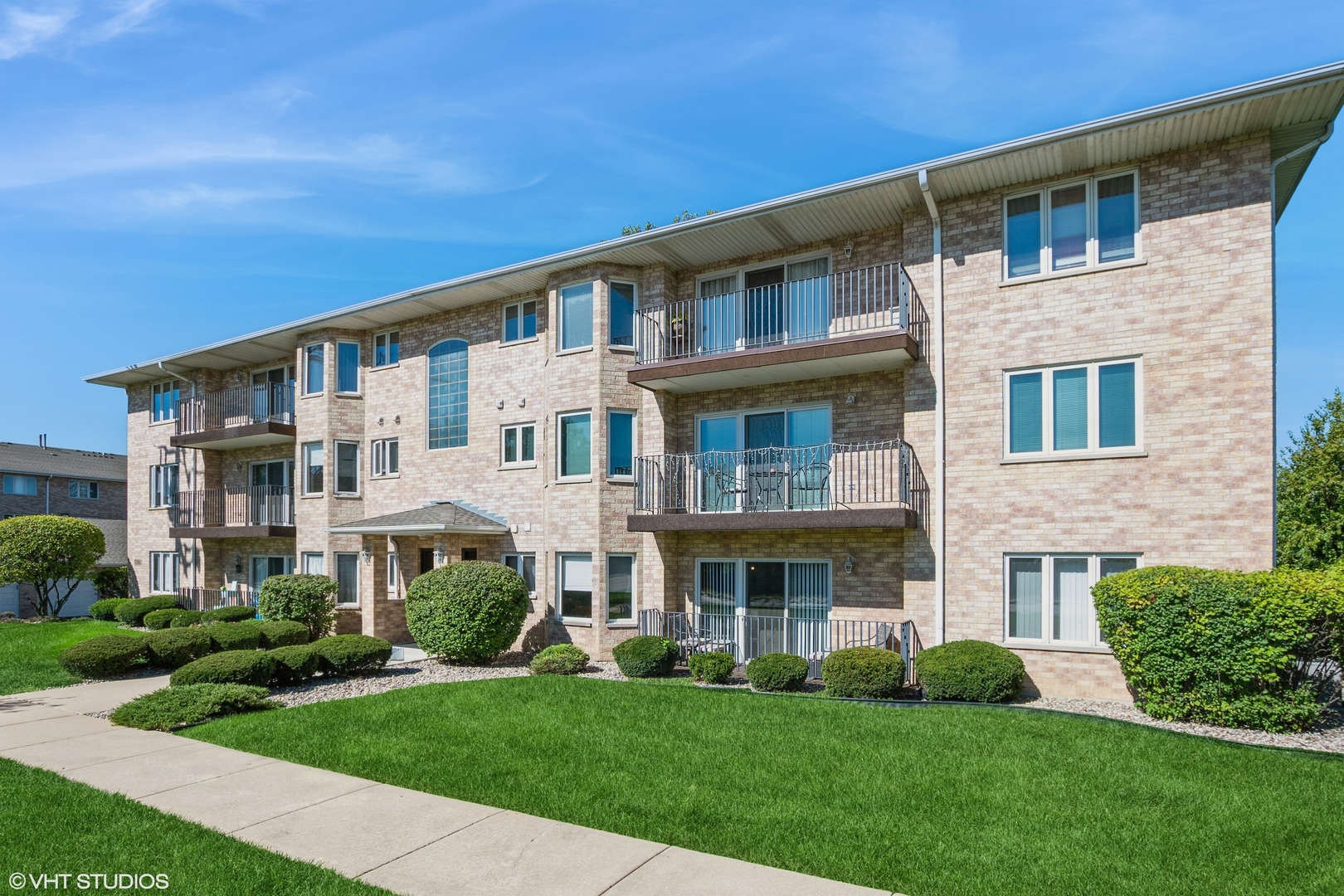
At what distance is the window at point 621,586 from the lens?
1630 cm

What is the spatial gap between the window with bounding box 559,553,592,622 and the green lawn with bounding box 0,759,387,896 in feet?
32.4

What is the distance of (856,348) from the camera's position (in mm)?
13109

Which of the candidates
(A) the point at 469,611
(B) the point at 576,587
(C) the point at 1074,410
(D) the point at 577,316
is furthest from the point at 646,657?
(C) the point at 1074,410

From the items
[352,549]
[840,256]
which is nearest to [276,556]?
[352,549]

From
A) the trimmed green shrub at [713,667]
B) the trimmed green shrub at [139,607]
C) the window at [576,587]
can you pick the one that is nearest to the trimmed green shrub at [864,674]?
the trimmed green shrub at [713,667]

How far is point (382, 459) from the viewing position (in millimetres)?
21219

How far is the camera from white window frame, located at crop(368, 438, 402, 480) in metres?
21.0

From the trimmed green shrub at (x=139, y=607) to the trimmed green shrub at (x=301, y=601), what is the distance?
6989mm

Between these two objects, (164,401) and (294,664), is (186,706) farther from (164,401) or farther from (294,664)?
(164,401)

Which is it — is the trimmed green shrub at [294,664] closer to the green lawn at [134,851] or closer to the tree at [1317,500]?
the green lawn at [134,851]

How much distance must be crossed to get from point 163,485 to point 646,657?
2125 centimetres

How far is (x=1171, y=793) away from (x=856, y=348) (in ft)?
25.3

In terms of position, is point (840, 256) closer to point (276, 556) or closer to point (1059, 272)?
point (1059, 272)

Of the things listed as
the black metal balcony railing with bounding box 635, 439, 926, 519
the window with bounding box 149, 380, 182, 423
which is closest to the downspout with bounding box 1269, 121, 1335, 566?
the black metal balcony railing with bounding box 635, 439, 926, 519
